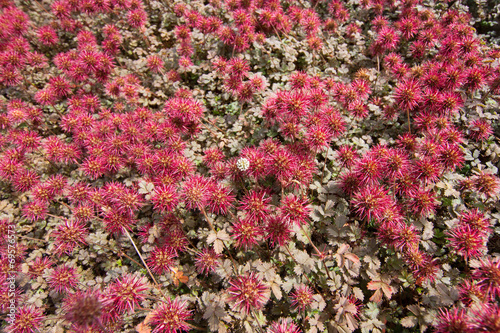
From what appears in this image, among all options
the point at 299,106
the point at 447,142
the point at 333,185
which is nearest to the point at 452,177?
the point at 447,142

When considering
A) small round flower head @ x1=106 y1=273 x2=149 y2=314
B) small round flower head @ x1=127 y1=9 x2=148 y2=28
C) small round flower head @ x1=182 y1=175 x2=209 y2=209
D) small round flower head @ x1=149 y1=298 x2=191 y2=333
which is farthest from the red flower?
small round flower head @ x1=127 y1=9 x2=148 y2=28

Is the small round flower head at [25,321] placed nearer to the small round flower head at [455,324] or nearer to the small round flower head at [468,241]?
the small round flower head at [455,324]

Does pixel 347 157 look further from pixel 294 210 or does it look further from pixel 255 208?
pixel 255 208

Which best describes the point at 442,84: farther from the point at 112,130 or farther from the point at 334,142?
the point at 112,130

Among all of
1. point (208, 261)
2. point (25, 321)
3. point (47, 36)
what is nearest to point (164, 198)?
point (208, 261)

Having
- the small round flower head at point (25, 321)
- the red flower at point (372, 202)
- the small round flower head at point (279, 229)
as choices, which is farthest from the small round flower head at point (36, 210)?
the red flower at point (372, 202)

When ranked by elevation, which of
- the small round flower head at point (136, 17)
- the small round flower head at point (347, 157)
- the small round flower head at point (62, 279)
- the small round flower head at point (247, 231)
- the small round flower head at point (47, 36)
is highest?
the small round flower head at point (136, 17)
